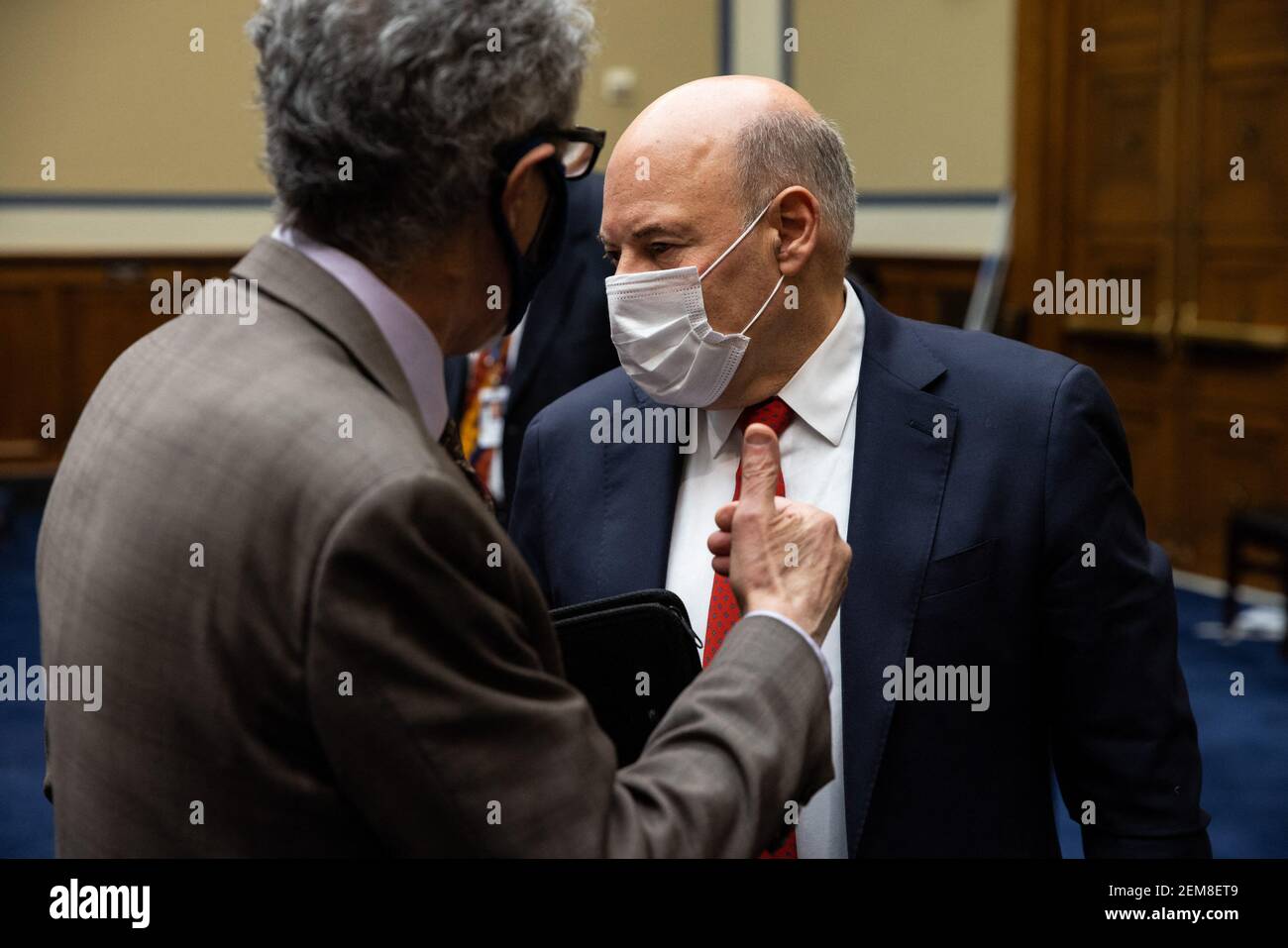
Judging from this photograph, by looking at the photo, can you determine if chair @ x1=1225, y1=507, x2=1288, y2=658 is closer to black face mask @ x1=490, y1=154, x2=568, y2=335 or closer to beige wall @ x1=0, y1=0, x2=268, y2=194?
black face mask @ x1=490, y1=154, x2=568, y2=335

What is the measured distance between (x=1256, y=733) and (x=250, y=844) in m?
4.53

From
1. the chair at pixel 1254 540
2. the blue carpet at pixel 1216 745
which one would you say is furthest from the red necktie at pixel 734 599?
the chair at pixel 1254 540

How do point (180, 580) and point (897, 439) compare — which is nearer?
point (180, 580)

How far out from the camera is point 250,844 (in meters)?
1.09

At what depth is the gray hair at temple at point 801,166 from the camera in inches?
72.2

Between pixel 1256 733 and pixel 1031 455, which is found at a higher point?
pixel 1031 455

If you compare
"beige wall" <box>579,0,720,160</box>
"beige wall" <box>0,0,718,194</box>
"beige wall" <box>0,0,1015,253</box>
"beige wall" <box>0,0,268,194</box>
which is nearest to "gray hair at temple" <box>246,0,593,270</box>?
"beige wall" <box>0,0,1015,253</box>

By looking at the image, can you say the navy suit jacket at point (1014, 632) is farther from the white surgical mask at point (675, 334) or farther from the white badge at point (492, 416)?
the white badge at point (492, 416)

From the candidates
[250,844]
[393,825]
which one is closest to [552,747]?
[393,825]

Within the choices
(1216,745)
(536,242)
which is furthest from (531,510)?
(1216,745)

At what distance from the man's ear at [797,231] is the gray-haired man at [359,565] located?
24.0 inches

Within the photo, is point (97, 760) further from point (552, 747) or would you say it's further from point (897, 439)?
point (897, 439)

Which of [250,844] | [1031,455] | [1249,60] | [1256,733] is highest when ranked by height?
[1249,60]

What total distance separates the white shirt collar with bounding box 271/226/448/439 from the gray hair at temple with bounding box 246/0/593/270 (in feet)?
0.04
